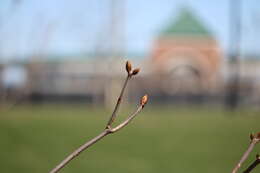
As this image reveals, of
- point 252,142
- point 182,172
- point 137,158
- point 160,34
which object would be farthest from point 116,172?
point 160,34

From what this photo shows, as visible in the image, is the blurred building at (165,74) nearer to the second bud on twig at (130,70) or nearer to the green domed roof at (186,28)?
the green domed roof at (186,28)

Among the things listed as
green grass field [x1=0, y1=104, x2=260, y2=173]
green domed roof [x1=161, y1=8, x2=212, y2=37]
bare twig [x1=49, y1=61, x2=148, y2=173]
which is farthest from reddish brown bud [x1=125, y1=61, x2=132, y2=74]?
green domed roof [x1=161, y1=8, x2=212, y2=37]

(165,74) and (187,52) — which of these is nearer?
(165,74)

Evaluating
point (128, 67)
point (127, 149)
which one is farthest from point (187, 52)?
point (128, 67)

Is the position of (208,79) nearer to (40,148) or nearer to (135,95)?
(135,95)

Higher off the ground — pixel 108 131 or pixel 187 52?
pixel 108 131

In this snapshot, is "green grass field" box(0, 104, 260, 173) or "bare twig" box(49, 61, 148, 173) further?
"green grass field" box(0, 104, 260, 173)

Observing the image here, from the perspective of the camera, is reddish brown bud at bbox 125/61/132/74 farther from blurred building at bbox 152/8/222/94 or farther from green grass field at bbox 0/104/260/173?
blurred building at bbox 152/8/222/94

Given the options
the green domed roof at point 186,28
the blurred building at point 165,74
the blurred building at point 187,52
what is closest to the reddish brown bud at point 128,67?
the blurred building at point 165,74

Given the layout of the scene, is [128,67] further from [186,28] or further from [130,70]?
[186,28]
